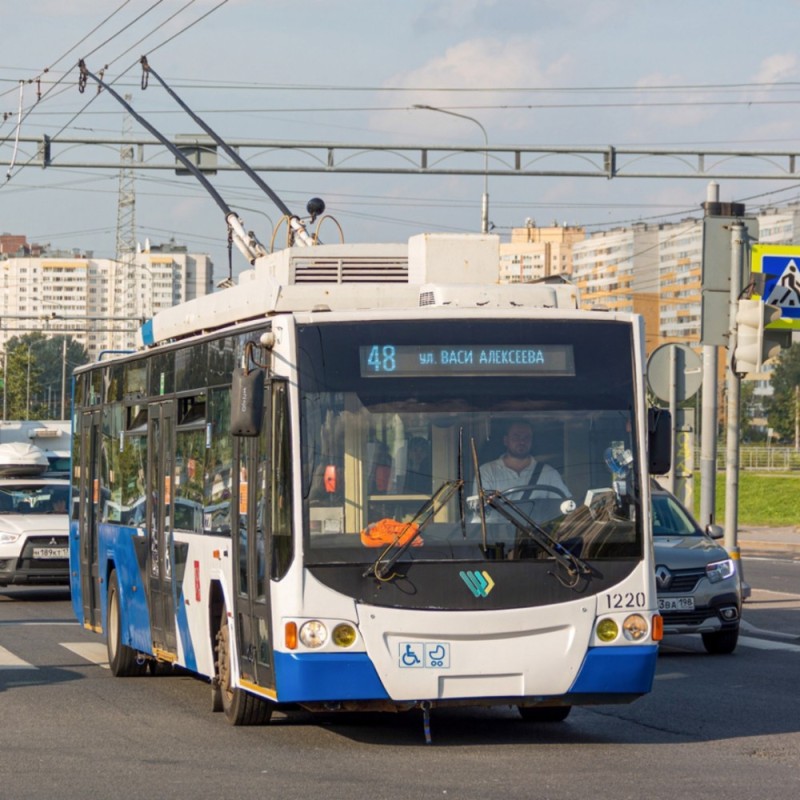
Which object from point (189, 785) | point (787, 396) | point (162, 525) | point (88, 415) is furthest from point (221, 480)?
point (787, 396)

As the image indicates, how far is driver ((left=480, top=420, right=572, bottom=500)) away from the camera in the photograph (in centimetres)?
938

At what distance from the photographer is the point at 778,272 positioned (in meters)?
19.6

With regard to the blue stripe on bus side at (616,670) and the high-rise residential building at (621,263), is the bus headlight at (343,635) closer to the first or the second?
the blue stripe on bus side at (616,670)

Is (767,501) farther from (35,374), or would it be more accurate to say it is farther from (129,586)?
(35,374)

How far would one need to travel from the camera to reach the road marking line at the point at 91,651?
14.8 meters

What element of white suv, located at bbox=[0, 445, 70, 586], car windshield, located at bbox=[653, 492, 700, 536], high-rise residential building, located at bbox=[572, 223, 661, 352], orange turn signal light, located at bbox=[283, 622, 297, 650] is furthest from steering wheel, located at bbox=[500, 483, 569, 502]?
high-rise residential building, located at bbox=[572, 223, 661, 352]

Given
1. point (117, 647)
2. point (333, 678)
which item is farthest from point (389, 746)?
point (117, 647)

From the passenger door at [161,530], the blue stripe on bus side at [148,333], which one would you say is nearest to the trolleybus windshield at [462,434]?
the passenger door at [161,530]

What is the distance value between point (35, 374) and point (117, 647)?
105959mm

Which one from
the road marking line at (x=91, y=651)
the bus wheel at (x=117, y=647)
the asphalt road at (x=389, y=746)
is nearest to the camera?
the asphalt road at (x=389, y=746)

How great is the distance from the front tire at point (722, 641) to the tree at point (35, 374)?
51403 millimetres

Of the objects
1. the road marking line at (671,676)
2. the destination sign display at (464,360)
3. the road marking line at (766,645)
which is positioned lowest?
the road marking line at (766,645)

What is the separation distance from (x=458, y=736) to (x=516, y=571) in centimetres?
135

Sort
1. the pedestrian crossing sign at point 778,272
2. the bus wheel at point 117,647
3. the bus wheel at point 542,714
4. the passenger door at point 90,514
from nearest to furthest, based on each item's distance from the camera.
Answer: the bus wheel at point 542,714, the bus wheel at point 117,647, the passenger door at point 90,514, the pedestrian crossing sign at point 778,272
